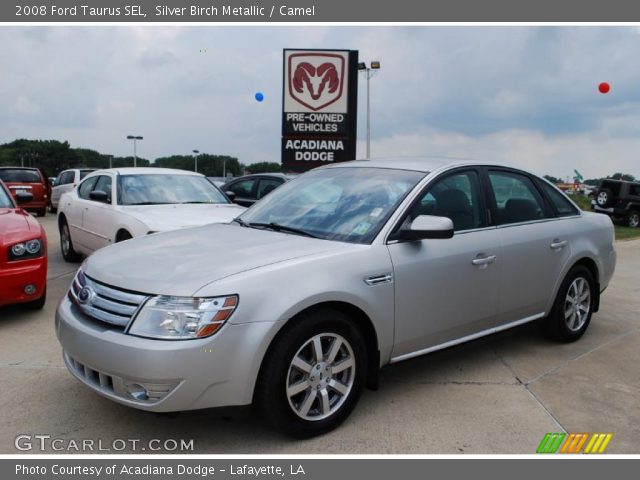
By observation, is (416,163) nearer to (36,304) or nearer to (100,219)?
(36,304)


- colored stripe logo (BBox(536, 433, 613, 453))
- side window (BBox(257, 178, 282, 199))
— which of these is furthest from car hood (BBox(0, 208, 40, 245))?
side window (BBox(257, 178, 282, 199))

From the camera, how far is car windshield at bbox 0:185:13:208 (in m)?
6.22

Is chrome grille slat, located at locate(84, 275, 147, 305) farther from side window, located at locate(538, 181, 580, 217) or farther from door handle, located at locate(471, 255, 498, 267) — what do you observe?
side window, located at locate(538, 181, 580, 217)

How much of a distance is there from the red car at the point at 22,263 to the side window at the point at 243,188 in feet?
22.9

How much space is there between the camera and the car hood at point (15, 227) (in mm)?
5160

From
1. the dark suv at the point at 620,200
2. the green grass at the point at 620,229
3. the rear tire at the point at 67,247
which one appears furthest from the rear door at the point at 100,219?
the dark suv at the point at 620,200

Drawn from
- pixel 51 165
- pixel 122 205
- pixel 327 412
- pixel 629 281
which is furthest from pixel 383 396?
pixel 51 165

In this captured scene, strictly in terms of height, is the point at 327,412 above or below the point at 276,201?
below

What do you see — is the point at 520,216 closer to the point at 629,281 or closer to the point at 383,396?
the point at 383,396

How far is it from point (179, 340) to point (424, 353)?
1.70 m

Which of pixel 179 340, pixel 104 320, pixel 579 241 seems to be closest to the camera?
pixel 179 340

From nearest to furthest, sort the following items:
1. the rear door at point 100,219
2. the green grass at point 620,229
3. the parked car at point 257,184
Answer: the rear door at point 100,219
the parked car at point 257,184
the green grass at point 620,229

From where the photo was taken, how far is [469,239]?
394cm

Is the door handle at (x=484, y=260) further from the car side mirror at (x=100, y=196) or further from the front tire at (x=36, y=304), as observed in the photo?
the car side mirror at (x=100, y=196)
